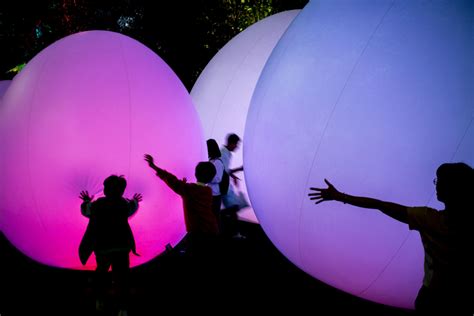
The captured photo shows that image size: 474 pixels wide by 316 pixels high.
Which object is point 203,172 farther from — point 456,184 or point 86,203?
point 456,184

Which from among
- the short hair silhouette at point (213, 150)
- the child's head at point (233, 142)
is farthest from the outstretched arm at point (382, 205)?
the child's head at point (233, 142)

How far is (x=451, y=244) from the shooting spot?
2.21 meters

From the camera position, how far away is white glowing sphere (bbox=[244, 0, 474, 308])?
9.55 ft

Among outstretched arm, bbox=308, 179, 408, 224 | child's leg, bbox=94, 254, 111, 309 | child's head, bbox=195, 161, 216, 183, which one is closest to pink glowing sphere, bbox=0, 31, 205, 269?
child's head, bbox=195, 161, 216, 183

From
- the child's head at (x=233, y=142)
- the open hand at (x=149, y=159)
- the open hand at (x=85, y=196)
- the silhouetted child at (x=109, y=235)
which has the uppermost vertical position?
the child's head at (x=233, y=142)

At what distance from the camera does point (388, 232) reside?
3.12 metres

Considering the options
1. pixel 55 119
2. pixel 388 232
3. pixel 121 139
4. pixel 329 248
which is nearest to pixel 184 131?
pixel 121 139

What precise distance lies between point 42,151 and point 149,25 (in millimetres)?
9885

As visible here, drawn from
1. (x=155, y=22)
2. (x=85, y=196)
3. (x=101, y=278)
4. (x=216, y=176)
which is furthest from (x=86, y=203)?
(x=155, y=22)

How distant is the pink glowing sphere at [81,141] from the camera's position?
11.8 feet

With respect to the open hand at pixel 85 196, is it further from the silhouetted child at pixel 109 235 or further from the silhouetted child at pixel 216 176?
the silhouetted child at pixel 216 176

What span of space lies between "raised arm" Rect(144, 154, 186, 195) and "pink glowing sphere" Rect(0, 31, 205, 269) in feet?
0.23

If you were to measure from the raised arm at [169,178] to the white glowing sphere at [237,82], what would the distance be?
2.08m

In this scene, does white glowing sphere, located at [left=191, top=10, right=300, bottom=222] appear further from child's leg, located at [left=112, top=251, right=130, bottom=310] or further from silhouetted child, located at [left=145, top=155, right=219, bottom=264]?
child's leg, located at [left=112, top=251, right=130, bottom=310]
